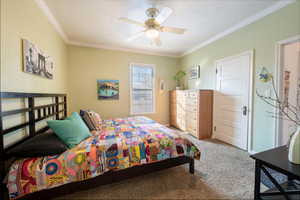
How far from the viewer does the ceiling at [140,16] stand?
194 centimetres

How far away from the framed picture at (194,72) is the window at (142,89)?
129cm

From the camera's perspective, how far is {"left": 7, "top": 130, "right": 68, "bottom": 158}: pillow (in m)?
1.17

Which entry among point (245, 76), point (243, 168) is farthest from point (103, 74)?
point (243, 168)

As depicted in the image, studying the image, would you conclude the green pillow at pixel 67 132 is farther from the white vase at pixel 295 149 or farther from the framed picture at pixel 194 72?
the framed picture at pixel 194 72

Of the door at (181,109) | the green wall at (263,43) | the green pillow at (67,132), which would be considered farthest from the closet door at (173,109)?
the green pillow at (67,132)

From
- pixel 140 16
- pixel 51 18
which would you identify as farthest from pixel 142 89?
pixel 51 18

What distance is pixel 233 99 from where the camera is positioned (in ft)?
9.05

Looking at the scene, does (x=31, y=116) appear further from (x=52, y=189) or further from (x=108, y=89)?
(x=108, y=89)

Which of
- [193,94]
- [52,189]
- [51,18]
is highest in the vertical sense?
[51,18]

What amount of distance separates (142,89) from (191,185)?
10.1 ft

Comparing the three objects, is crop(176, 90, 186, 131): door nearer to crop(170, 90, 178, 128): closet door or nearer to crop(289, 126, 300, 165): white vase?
crop(170, 90, 178, 128): closet door

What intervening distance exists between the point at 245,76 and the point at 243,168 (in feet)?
5.76

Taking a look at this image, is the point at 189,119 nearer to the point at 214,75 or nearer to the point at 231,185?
the point at 214,75

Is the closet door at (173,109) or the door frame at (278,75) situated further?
the closet door at (173,109)
